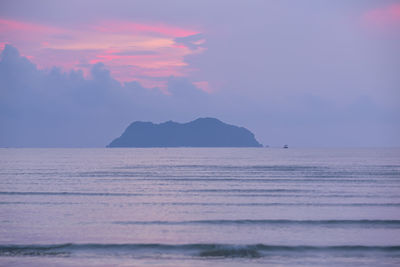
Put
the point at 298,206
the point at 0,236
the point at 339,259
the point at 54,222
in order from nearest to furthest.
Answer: the point at 339,259 < the point at 0,236 < the point at 54,222 < the point at 298,206

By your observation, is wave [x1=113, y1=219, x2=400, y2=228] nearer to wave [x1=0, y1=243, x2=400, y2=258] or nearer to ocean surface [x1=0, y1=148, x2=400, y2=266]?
ocean surface [x1=0, y1=148, x2=400, y2=266]

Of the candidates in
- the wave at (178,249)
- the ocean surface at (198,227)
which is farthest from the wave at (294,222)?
the wave at (178,249)

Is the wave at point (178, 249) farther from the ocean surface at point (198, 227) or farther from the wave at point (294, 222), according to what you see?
the wave at point (294, 222)

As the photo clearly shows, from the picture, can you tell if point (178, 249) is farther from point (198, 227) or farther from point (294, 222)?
point (294, 222)

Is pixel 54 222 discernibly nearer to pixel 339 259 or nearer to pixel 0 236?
pixel 0 236

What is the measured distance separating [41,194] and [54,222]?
1384 cm

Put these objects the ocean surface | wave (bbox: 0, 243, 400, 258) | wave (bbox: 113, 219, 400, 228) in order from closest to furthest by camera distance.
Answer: the ocean surface < wave (bbox: 0, 243, 400, 258) < wave (bbox: 113, 219, 400, 228)

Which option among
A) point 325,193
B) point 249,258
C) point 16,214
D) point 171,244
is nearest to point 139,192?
point 16,214

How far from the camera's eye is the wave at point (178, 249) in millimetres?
19875

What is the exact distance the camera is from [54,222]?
26406 millimetres

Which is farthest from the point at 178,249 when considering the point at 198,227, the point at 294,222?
the point at 294,222

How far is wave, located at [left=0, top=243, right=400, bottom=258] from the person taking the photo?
1988 centimetres

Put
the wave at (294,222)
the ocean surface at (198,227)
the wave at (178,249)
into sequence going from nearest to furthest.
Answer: the ocean surface at (198,227) < the wave at (178,249) < the wave at (294,222)

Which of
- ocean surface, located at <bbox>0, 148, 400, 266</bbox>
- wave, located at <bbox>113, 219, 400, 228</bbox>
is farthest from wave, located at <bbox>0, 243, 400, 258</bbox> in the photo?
wave, located at <bbox>113, 219, 400, 228</bbox>
